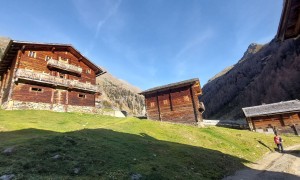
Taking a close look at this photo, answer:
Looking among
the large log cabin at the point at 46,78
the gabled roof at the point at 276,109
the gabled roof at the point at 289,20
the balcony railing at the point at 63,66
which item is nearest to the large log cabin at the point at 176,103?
the large log cabin at the point at 46,78

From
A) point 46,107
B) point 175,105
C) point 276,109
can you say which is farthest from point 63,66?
point 276,109

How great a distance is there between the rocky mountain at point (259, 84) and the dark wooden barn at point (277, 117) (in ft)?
57.2

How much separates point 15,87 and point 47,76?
487 cm

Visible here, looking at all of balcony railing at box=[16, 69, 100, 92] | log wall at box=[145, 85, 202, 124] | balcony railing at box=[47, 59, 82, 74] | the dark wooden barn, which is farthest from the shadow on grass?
the dark wooden barn

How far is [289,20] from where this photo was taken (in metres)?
8.20

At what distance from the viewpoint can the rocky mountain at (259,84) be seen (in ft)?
238

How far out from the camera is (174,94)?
40906 mm

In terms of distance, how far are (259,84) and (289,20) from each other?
88379 mm

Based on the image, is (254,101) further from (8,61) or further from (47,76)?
(8,61)

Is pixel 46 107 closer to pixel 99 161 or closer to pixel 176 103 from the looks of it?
pixel 176 103

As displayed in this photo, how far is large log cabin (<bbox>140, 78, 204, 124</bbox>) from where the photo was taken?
38.3 meters

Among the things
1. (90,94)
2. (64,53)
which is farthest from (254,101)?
(64,53)

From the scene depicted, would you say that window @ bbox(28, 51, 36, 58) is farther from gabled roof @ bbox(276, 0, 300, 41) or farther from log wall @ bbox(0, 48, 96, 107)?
gabled roof @ bbox(276, 0, 300, 41)

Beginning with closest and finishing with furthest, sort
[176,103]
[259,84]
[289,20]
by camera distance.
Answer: [289,20], [176,103], [259,84]
